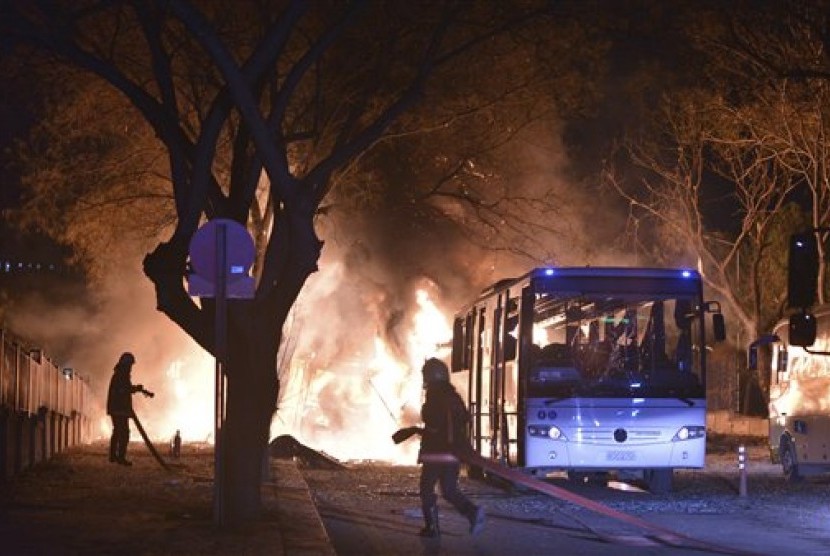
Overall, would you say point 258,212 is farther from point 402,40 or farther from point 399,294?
point 399,294

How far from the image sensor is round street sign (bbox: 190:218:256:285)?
12703 mm

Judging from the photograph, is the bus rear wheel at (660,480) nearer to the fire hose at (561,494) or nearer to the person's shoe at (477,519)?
the fire hose at (561,494)

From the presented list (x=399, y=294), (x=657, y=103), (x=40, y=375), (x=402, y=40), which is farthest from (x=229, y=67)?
(x=399, y=294)

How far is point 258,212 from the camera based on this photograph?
22.9 metres

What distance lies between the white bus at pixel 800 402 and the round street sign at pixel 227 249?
10088 mm

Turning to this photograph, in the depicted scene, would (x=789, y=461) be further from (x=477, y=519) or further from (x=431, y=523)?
(x=477, y=519)

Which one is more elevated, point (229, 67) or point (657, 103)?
point (657, 103)

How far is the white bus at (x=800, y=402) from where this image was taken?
69.4 feet

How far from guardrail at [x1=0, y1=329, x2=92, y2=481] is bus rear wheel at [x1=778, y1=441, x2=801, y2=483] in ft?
38.6

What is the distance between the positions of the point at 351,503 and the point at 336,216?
15.8 meters

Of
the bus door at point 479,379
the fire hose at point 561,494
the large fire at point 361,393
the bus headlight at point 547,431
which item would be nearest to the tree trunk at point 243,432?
the fire hose at point 561,494

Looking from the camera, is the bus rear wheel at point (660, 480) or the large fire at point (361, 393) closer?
the bus rear wheel at point (660, 480)

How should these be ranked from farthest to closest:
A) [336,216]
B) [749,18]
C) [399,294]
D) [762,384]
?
[399,294]
[762,384]
[336,216]
[749,18]

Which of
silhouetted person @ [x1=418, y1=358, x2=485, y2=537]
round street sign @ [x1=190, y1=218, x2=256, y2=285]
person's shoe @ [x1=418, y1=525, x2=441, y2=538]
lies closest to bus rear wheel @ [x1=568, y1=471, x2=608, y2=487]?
person's shoe @ [x1=418, y1=525, x2=441, y2=538]
